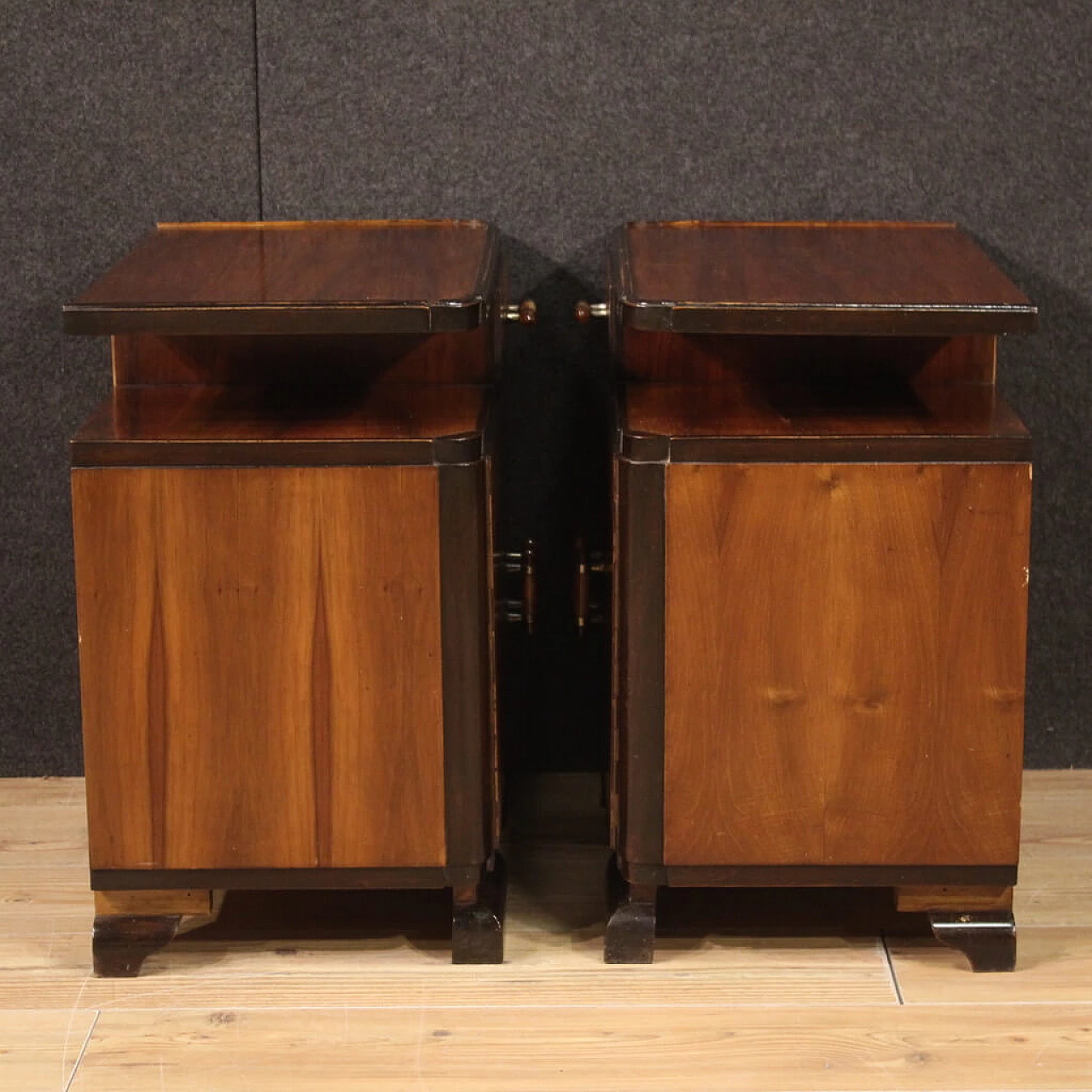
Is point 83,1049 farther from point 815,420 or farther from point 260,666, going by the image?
point 815,420

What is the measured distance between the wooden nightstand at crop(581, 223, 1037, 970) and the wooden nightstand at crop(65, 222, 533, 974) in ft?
0.46

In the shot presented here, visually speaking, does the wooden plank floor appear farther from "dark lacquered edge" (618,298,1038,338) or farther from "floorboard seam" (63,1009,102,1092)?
"dark lacquered edge" (618,298,1038,338)

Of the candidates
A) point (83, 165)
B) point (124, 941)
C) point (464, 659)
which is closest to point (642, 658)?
point (464, 659)

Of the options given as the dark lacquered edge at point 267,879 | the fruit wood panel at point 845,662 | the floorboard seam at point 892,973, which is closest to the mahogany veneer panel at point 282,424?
the fruit wood panel at point 845,662

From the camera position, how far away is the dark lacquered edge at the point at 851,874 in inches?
A: 64.2

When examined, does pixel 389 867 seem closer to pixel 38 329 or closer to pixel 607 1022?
pixel 607 1022

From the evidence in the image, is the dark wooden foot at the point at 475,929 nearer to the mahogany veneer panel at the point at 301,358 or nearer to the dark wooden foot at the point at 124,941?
the dark wooden foot at the point at 124,941

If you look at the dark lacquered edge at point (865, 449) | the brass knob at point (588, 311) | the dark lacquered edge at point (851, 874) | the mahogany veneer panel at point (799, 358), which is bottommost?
the dark lacquered edge at point (851, 874)

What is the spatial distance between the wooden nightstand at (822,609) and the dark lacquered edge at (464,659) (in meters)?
0.12

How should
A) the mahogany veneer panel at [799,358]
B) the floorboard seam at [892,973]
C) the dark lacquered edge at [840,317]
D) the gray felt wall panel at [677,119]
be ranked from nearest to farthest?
the dark lacquered edge at [840,317]
the floorboard seam at [892,973]
the mahogany veneer panel at [799,358]
the gray felt wall panel at [677,119]

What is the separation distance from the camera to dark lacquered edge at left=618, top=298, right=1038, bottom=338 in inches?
58.6

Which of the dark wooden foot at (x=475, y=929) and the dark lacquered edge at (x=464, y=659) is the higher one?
the dark lacquered edge at (x=464, y=659)

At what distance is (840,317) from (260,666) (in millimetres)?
557

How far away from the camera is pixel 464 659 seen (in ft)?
5.21
